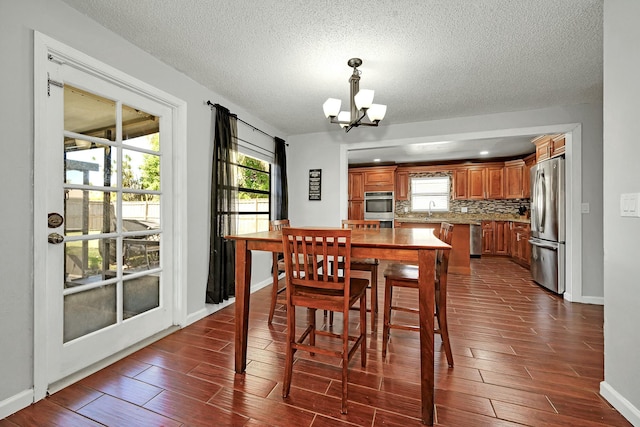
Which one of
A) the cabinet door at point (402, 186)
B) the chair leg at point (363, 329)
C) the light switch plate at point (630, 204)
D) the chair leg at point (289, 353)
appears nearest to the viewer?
the light switch plate at point (630, 204)

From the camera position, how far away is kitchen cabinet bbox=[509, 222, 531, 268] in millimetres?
5199

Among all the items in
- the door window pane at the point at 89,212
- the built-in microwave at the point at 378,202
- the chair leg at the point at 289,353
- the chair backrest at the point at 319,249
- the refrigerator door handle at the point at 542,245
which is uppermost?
the built-in microwave at the point at 378,202

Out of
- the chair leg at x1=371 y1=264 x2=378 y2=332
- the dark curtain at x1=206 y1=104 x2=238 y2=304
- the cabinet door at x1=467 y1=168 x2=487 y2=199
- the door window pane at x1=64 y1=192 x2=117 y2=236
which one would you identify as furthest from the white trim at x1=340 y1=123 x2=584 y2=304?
the door window pane at x1=64 y1=192 x2=117 y2=236

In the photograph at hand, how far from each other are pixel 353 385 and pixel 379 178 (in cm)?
569

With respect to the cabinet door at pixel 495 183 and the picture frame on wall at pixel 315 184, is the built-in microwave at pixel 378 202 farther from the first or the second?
the picture frame on wall at pixel 315 184

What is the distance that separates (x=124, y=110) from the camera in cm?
212

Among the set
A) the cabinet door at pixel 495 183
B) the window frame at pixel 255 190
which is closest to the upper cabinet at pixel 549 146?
the cabinet door at pixel 495 183

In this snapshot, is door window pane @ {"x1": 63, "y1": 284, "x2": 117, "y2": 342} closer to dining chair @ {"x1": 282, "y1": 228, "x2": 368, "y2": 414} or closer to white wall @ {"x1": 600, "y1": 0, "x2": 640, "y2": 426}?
dining chair @ {"x1": 282, "y1": 228, "x2": 368, "y2": 414}

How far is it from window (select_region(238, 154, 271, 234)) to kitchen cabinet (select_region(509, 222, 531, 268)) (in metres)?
4.70

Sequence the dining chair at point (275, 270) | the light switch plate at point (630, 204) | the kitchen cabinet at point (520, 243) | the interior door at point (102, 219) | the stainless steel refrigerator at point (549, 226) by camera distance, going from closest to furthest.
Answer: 1. the light switch plate at point (630, 204)
2. the interior door at point (102, 219)
3. the dining chair at point (275, 270)
4. the stainless steel refrigerator at point (549, 226)
5. the kitchen cabinet at point (520, 243)

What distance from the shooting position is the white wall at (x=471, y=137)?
325 centimetres

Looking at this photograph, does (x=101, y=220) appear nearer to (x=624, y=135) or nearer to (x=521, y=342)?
(x=624, y=135)

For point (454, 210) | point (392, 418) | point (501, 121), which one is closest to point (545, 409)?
point (392, 418)

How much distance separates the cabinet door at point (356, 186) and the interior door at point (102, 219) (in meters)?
5.05
